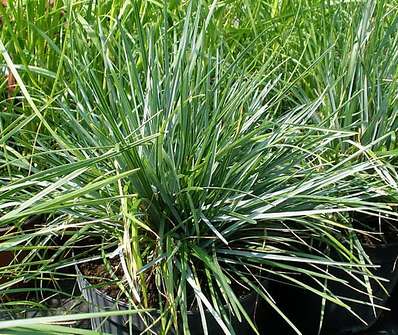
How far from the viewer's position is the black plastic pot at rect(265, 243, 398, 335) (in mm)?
1494

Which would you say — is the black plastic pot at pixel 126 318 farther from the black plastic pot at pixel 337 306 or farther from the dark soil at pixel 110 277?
the black plastic pot at pixel 337 306

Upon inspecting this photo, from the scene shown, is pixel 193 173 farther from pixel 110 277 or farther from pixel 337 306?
pixel 337 306

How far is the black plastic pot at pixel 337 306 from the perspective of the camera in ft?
4.90

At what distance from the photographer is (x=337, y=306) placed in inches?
60.2

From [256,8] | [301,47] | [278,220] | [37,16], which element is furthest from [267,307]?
[37,16]

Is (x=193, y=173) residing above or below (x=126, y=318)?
above

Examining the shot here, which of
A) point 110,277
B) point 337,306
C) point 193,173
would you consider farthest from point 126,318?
point 337,306

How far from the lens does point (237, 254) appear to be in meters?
1.25

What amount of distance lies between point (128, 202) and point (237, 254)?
217 mm

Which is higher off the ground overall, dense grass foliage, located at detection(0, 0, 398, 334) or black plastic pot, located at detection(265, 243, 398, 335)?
dense grass foliage, located at detection(0, 0, 398, 334)

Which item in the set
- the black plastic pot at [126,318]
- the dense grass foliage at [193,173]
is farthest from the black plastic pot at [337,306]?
the black plastic pot at [126,318]

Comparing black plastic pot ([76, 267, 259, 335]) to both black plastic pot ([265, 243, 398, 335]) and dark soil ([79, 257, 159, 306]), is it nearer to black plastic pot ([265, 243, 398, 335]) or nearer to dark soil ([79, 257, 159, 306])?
dark soil ([79, 257, 159, 306])

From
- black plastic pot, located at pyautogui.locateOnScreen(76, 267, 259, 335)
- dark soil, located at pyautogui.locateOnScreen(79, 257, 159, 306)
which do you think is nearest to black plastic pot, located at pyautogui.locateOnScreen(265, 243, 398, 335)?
black plastic pot, located at pyautogui.locateOnScreen(76, 267, 259, 335)

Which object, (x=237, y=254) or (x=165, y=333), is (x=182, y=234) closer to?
(x=237, y=254)
